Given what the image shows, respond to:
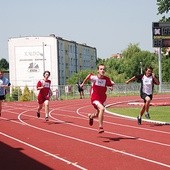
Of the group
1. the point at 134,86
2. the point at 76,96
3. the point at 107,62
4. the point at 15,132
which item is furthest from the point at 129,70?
the point at 15,132

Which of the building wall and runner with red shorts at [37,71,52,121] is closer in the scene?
runner with red shorts at [37,71,52,121]

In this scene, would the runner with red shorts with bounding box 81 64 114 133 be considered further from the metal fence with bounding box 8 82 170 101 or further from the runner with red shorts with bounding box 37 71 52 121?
the metal fence with bounding box 8 82 170 101

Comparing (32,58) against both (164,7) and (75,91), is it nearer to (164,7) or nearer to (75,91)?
(164,7)

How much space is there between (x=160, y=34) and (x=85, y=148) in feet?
114

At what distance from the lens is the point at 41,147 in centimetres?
949

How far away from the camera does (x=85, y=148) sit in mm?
9312

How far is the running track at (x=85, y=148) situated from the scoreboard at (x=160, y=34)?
2977cm

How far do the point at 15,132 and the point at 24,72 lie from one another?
82300 millimetres

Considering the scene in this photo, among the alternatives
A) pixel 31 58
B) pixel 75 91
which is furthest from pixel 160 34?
pixel 31 58

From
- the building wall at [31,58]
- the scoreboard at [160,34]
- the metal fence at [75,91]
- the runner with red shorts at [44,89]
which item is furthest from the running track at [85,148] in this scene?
the building wall at [31,58]

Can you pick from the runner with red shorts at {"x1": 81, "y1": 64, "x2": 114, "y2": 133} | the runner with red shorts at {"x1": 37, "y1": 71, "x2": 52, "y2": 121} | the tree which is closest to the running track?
the runner with red shorts at {"x1": 81, "y1": 64, "x2": 114, "y2": 133}

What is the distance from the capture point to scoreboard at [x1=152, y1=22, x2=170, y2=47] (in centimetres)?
4252

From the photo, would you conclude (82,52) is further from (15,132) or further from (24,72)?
(15,132)

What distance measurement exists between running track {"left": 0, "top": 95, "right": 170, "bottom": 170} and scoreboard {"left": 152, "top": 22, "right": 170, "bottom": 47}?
97.7 ft
